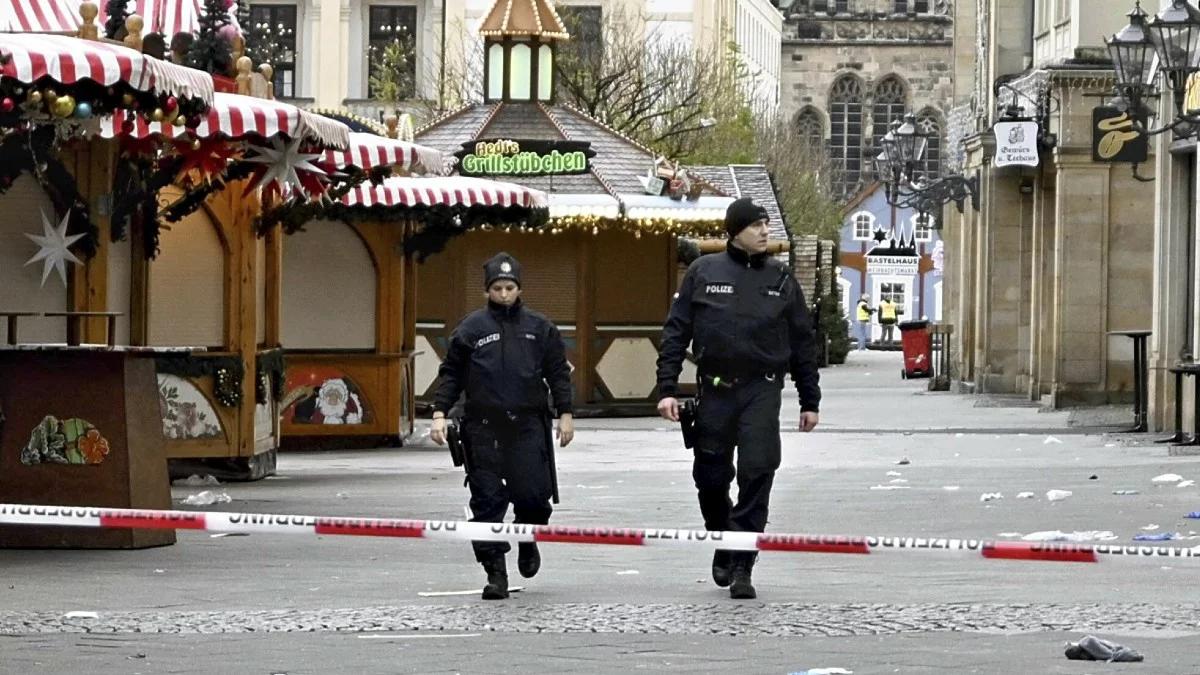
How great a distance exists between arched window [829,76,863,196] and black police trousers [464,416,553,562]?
12049 centimetres

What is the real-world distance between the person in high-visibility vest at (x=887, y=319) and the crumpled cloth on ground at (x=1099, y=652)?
86.2 metres

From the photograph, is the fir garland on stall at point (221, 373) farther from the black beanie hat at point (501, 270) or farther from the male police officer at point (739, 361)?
the male police officer at point (739, 361)

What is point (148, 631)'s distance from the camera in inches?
420

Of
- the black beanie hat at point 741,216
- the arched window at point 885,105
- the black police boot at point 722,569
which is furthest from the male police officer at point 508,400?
the arched window at point 885,105

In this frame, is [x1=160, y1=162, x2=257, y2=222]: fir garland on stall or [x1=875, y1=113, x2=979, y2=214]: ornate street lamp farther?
[x1=875, y1=113, x2=979, y2=214]: ornate street lamp

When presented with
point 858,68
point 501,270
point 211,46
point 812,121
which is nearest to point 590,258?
point 211,46

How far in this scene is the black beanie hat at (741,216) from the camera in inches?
480

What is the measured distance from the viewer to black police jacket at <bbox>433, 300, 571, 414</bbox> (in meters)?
12.4

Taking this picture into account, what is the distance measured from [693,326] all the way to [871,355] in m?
72.4

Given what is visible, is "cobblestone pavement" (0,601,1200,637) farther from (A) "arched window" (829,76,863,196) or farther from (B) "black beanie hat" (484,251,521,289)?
(A) "arched window" (829,76,863,196)

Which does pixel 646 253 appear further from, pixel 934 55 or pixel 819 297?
pixel 934 55

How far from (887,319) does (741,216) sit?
83976mm

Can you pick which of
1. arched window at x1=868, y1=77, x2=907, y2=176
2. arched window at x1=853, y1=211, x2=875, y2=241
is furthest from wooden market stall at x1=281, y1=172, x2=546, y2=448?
arched window at x1=868, y1=77, x2=907, y2=176

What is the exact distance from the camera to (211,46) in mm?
19219
